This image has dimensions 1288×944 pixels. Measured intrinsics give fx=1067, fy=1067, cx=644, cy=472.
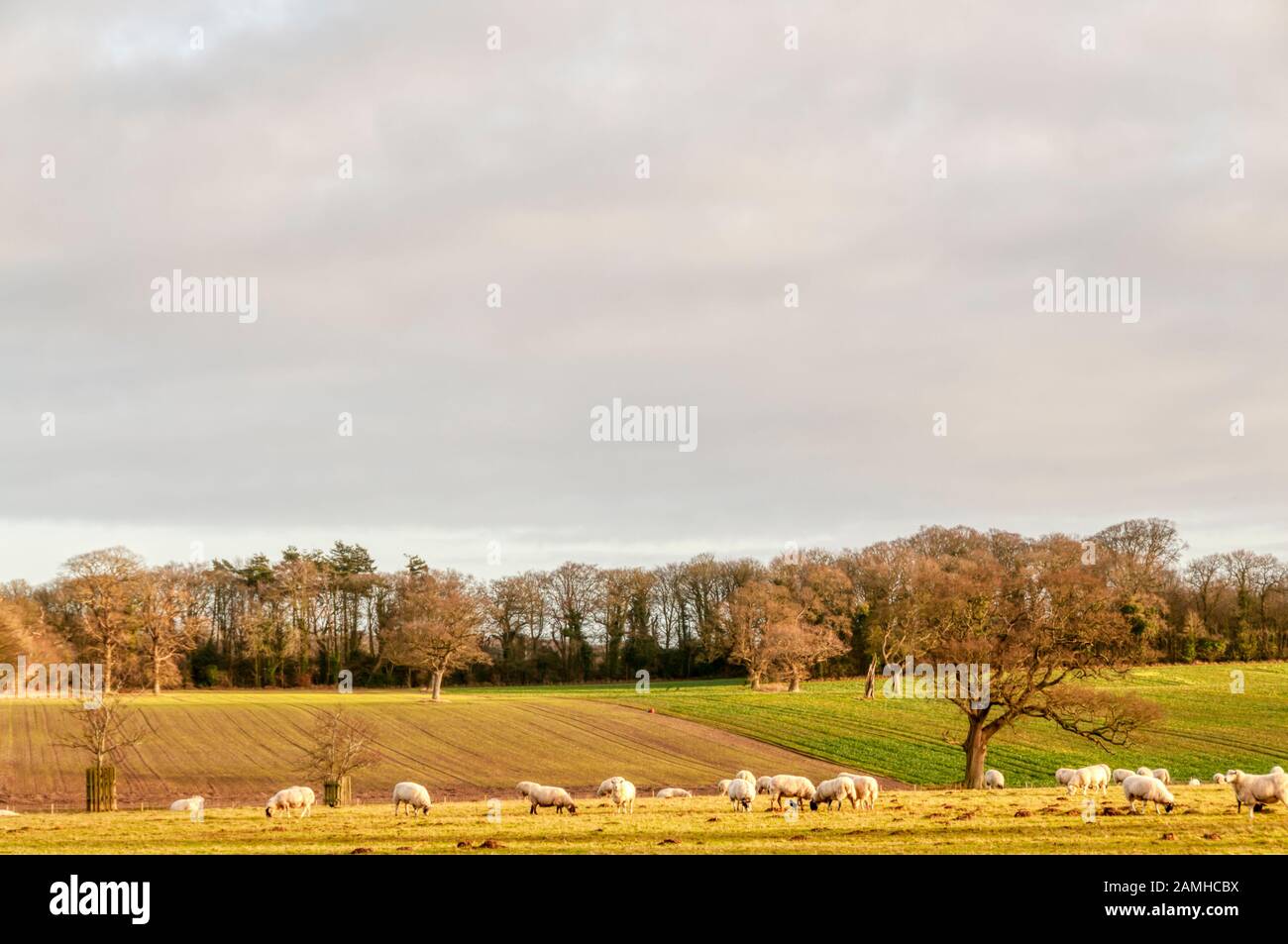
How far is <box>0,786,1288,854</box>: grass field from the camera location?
2227 centimetres

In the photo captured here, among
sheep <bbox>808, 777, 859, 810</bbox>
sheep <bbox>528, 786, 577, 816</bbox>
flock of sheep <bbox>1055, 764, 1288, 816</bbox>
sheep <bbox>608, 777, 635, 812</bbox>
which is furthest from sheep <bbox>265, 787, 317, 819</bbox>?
flock of sheep <bbox>1055, 764, 1288, 816</bbox>

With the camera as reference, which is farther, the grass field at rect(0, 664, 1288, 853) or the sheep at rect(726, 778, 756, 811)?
the sheep at rect(726, 778, 756, 811)

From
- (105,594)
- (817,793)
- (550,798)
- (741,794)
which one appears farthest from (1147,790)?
(105,594)

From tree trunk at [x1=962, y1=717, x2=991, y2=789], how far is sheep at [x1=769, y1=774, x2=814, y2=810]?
1531 cm

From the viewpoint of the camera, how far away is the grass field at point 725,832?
2227 cm

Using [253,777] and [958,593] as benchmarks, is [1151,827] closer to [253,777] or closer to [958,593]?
[958,593]

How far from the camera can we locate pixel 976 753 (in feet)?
159

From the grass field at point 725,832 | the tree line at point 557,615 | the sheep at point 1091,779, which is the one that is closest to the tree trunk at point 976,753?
the sheep at point 1091,779

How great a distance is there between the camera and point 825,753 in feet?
251

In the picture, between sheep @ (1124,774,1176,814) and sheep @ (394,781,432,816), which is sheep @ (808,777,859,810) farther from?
sheep @ (394,781,432,816)

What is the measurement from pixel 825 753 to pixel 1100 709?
31329 mm

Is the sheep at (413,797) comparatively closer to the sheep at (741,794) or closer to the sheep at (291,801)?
the sheep at (291,801)

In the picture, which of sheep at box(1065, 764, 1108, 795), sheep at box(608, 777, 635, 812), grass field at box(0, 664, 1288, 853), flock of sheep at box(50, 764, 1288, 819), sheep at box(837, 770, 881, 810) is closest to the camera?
grass field at box(0, 664, 1288, 853)
